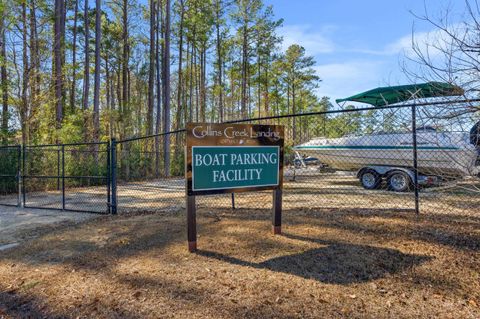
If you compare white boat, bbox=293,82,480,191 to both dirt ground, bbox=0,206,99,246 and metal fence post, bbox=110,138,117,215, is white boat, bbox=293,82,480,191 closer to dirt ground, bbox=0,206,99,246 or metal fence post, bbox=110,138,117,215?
metal fence post, bbox=110,138,117,215

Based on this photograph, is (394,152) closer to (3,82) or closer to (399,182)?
(399,182)

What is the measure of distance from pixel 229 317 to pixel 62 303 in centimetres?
121

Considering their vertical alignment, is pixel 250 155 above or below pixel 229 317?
above

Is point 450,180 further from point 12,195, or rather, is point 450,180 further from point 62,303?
point 12,195

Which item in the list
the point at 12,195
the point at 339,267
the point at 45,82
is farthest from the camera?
the point at 45,82

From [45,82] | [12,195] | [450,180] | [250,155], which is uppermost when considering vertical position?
[45,82]

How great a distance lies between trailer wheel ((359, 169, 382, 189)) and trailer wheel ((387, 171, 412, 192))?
323 millimetres

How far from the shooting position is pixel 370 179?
27.5 feet

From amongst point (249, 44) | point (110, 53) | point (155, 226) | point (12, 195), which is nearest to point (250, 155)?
point (155, 226)

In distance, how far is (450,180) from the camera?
2830mm

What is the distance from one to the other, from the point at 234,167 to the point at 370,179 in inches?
243

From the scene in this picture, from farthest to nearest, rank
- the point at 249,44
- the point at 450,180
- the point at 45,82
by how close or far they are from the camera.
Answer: the point at 249,44, the point at 45,82, the point at 450,180

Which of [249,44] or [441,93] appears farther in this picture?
[249,44]

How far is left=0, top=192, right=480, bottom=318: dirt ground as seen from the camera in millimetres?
2055
